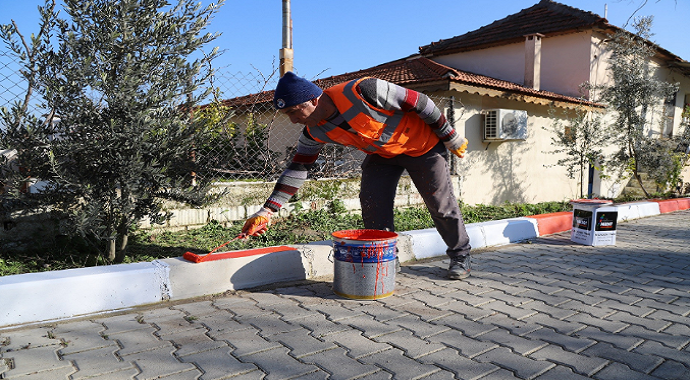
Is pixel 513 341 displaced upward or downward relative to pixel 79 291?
downward

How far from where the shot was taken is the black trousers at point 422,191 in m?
4.00

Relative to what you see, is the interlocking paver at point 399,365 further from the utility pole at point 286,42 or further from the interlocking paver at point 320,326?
the utility pole at point 286,42

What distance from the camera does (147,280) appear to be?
3453 mm

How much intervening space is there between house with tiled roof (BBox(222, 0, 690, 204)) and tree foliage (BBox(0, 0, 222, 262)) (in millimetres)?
2620

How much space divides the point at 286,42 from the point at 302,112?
9.13ft

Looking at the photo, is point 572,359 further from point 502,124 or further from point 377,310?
point 502,124

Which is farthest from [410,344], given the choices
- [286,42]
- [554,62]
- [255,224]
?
[554,62]

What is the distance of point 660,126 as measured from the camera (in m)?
17.5

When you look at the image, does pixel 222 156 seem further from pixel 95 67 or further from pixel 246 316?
pixel 246 316

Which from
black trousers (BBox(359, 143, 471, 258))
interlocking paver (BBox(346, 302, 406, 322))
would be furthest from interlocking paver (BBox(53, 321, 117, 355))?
black trousers (BBox(359, 143, 471, 258))

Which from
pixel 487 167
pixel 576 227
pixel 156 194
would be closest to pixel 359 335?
pixel 156 194

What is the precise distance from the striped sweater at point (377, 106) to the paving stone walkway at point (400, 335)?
0.82 metres

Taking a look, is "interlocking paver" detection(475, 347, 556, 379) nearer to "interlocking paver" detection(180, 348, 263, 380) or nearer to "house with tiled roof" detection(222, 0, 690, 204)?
"interlocking paver" detection(180, 348, 263, 380)

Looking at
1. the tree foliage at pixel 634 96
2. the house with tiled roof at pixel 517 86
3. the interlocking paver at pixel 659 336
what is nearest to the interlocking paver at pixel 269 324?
the interlocking paver at pixel 659 336
